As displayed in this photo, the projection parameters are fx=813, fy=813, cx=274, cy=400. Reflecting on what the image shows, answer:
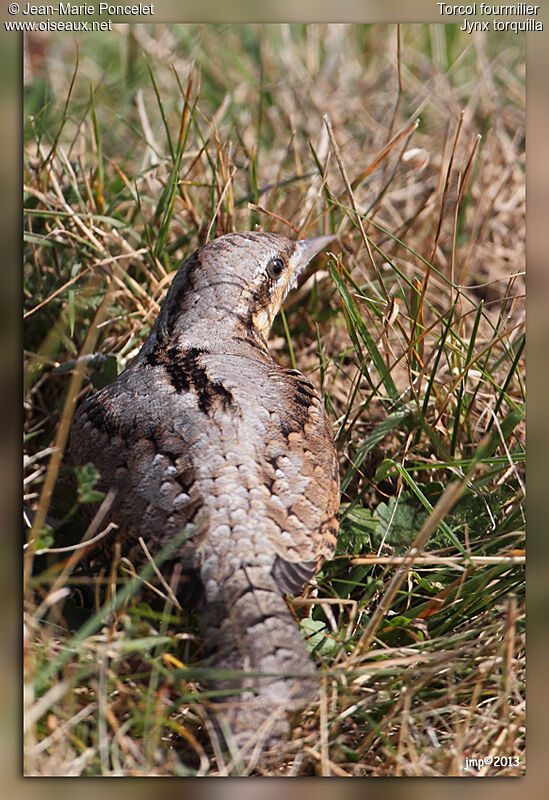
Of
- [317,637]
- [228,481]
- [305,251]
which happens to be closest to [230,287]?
[305,251]

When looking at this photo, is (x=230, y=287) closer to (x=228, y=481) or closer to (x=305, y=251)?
(x=305, y=251)

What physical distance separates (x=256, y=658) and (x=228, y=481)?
0.47 meters

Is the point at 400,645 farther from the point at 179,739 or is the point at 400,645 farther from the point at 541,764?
the point at 179,739

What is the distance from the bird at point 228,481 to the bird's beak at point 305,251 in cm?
36

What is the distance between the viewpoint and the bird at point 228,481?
6.79 ft

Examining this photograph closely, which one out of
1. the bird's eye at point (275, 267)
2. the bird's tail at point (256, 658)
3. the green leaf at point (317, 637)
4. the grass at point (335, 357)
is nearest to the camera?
the bird's tail at point (256, 658)

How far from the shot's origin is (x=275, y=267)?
3.12m

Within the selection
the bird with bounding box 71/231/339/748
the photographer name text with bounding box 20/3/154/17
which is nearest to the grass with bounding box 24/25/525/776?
the bird with bounding box 71/231/339/748

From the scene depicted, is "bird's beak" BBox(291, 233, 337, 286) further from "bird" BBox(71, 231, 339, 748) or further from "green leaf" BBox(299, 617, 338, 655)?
"green leaf" BBox(299, 617, 338, 655)

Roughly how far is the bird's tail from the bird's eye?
1353mm

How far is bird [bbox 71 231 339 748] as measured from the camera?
2070 mm

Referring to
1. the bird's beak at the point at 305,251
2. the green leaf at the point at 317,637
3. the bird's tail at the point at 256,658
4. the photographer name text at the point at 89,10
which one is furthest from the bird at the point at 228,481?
the photographer name text at the point at 89,10

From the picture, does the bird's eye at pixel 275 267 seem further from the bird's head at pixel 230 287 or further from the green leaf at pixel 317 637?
the green leaf at pixel 317 637

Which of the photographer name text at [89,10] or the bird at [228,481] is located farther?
the photographer name text at [89,10]
